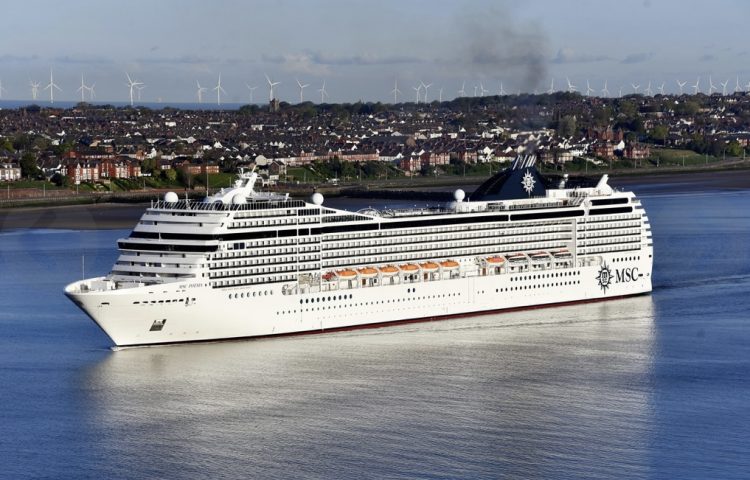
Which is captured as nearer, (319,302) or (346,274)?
(319,302)

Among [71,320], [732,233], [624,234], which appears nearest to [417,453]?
[71,320]

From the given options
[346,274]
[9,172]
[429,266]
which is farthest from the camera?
[9,172]

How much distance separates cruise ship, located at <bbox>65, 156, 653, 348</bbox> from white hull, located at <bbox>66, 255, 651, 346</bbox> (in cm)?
3

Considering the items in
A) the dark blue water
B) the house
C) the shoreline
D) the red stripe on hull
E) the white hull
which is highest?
the house

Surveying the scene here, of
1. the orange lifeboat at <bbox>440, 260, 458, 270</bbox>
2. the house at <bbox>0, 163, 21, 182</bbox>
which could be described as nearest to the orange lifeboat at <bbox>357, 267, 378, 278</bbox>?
the orange lifeboat at <bbox>440, 260, 458, 270</bbox>

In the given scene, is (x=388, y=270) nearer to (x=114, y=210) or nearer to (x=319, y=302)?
(x=319, y=302)

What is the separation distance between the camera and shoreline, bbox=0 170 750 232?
58.2m

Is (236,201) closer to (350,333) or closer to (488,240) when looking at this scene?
(350,333)

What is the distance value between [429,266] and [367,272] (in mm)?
1817

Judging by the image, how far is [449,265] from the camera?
34531 mm

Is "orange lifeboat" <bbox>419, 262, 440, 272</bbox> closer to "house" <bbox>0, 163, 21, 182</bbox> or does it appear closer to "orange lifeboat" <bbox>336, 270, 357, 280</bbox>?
"orange lifeboat" <bbox>336, 270, 357, 280</bbox>

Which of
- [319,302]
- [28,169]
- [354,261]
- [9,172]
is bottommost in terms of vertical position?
[319,302]

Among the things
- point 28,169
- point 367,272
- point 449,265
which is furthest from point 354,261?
point 28,169

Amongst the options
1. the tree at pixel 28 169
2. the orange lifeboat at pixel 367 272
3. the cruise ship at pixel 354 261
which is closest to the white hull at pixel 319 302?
the cruise ship at pixel 354 261
